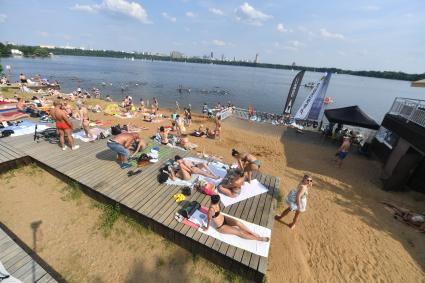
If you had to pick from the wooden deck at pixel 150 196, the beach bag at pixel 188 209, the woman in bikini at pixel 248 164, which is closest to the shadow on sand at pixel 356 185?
the wooden deck at pixel 150 196

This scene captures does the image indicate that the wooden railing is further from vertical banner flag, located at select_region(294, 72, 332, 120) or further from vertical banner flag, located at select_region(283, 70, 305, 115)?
vertical banner flag, located at select_region(283, 70, 305, 115)

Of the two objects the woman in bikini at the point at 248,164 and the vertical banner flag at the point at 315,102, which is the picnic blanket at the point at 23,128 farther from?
the vertical banner flag at the point at 315,102

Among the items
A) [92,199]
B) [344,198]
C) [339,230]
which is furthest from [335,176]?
[92,199]

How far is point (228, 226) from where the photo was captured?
15.9 feet

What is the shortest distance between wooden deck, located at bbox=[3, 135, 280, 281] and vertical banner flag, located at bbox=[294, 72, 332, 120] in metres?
11.9

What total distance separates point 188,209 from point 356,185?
802 cm

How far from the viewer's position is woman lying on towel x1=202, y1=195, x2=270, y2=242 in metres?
4.70

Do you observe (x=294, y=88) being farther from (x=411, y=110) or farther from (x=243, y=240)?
(x=243, y=240)

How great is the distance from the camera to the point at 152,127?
49.8ft

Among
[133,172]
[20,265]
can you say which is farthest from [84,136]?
[20,265]

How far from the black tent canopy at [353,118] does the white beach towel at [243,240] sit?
11.0 meters

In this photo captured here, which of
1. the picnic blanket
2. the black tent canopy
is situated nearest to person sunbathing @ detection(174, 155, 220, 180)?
the picnic blanket

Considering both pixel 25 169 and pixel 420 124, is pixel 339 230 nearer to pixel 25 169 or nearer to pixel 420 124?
pixel 420 124

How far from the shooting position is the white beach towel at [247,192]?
5.99 meters
